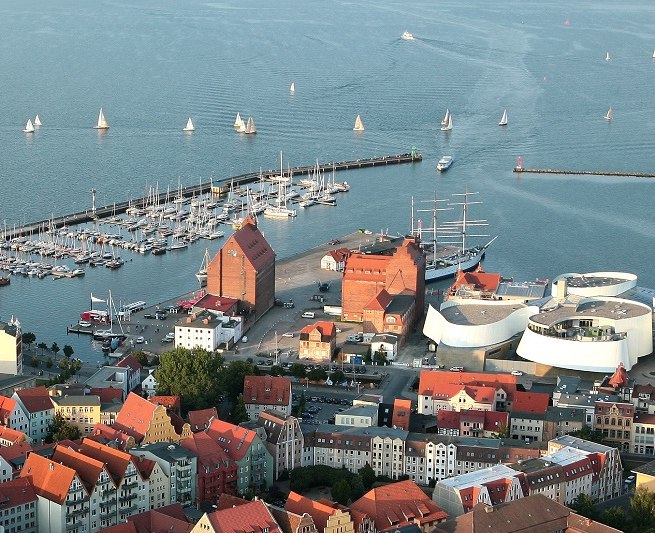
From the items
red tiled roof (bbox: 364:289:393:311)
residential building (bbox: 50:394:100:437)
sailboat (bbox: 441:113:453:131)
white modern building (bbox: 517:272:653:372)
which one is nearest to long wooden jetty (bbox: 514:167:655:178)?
sailboat (bbox: 441:113:453:131)

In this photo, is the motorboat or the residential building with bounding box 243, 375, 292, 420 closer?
the residential building with bounding box 243, 375, 292, 420

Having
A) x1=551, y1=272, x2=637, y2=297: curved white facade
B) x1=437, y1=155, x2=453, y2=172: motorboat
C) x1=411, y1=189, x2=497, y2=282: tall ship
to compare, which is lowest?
x1=411, y1=189, x2=497, y2=282: tall ship

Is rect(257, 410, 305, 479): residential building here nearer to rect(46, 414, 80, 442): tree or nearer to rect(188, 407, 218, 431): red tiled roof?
rect(188, 407, 218, 431): red tiled roof

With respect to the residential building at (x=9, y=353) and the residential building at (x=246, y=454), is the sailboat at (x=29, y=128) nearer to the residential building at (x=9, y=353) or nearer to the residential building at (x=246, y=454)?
the residential building at (x=9, y=353)

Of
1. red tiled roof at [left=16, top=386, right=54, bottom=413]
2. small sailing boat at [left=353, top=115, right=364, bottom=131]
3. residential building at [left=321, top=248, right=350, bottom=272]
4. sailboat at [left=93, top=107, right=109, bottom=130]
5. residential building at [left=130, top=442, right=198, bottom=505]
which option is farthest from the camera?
small sailing boat at [left=353, top=115, right=364, bottom=131]

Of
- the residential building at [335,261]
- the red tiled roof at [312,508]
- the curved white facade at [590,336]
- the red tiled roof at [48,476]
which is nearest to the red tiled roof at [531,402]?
the curved white facade at [590,336]

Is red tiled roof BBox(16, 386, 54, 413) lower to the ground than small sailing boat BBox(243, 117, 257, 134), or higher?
lower

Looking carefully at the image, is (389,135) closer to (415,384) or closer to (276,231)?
(276,231)
